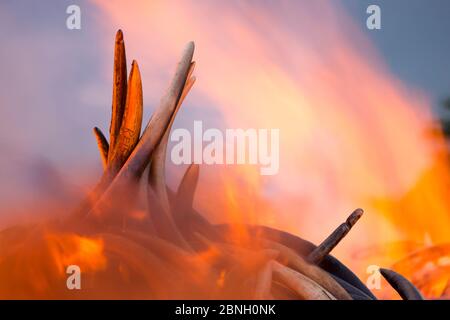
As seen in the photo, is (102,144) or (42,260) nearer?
(42,260)

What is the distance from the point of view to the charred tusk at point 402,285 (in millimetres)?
5383

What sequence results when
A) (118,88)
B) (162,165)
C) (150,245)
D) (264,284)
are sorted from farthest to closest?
(162,165) → (118,88) → (150,245) → (264,284)

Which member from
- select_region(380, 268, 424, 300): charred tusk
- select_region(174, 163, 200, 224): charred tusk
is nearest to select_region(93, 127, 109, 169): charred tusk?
select_region(174, 163, 200, 224): charred tusk

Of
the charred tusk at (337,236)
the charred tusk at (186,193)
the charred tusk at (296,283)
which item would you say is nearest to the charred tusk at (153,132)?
the charred tusk at (186,193)

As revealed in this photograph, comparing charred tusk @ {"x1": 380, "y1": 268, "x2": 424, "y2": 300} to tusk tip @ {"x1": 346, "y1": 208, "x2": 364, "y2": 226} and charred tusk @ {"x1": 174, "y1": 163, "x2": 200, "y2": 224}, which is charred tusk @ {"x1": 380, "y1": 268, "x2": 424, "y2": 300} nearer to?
tusk tip @ {"x1": 346, "y1": 208, "x2": 364, "y2": 226}

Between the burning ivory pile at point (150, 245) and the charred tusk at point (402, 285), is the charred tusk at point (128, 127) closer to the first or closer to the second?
the burning ivory pile at point (150, 245)

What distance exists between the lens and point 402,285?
5.41 meters

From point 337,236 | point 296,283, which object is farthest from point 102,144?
point 337,236

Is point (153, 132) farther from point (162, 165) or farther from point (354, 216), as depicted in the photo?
point (354, 216)

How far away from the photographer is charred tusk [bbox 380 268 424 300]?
5.38m

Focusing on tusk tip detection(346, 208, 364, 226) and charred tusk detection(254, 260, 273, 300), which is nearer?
charred tusk detection(254, 260, 273, 300)

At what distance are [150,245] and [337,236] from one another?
1439 millimetres

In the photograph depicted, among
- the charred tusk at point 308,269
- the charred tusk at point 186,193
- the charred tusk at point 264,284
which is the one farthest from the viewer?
the charred tusk at point 186,193

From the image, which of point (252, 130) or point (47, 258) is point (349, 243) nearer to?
point (252, 130)
